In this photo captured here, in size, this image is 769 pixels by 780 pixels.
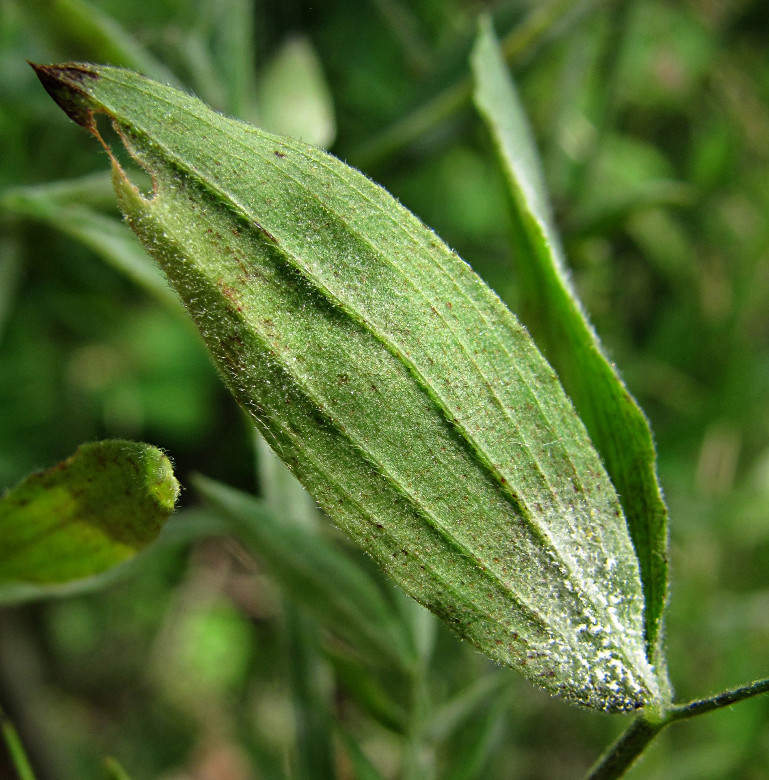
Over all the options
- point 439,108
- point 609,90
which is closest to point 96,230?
point 439,108

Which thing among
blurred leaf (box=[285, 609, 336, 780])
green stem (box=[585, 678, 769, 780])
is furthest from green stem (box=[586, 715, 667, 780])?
blurred leaf (box=[285, 609, 336, 780])

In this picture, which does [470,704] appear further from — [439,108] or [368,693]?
[439,108]

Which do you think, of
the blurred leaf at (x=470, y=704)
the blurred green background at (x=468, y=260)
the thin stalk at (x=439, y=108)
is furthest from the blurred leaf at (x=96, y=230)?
the blurred leaf at (x=470, y=704)

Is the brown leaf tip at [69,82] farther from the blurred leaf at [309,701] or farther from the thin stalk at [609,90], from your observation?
the thin stalk at [609,90]

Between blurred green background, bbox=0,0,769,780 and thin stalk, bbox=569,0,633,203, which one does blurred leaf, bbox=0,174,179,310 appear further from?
thin stalk, bbox=569,0,633,203

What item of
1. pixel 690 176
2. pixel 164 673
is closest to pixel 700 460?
pixel 690 176

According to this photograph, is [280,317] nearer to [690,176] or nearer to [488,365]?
[488,365]
